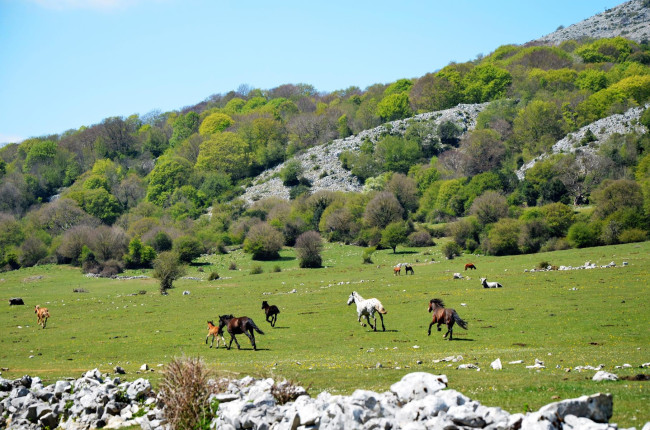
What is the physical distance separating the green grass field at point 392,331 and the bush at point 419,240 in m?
23.3

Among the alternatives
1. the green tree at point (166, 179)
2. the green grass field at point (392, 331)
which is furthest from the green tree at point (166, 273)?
the green tree at point (166, 179)

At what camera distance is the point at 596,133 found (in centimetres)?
12338

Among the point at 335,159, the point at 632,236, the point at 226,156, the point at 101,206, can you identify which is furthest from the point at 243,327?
the point at 226,156

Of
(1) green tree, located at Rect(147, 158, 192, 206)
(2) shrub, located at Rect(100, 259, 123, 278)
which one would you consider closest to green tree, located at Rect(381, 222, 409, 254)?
(2) shrub, located at Rect(100, 259, 123, 278)

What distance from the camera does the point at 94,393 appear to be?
16.9 meters

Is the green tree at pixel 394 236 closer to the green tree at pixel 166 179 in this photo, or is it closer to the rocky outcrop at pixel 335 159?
the rocky outcrop at pixel 335 159

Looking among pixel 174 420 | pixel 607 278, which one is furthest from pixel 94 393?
pixel 607 278

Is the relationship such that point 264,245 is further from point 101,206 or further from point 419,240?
point 101,206

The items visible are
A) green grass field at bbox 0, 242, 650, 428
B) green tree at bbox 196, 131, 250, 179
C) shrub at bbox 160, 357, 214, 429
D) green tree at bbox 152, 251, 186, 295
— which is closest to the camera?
shrub at bbox 160, 357, 214, 429

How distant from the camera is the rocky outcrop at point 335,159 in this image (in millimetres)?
145000

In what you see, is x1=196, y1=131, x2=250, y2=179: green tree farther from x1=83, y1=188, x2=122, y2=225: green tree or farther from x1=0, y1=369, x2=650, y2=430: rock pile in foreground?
x1=0, y1=369, x2=650, y2=430: rock pile in foreground

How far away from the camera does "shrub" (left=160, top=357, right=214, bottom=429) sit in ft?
46.2

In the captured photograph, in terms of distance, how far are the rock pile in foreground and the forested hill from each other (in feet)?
201

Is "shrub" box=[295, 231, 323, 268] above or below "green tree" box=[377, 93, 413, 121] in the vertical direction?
below
